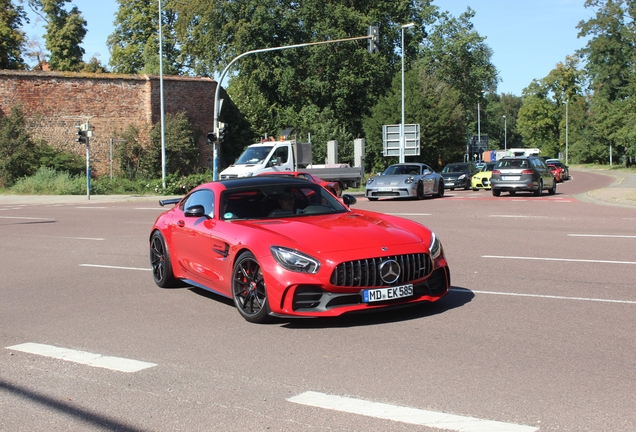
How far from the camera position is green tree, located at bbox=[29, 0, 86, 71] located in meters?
69.0

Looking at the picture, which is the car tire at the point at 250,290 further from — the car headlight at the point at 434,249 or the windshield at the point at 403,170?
the windshield at the point at 403,170

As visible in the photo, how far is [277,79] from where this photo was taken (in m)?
57.2

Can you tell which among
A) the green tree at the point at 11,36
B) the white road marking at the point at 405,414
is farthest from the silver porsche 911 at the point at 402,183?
the green tree at the point at 11,36

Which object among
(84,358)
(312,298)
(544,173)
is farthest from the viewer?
(544,173)

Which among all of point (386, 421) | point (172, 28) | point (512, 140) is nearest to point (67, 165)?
point (172, 28)

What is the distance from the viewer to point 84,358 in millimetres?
6250

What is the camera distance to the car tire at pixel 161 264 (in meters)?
9.62

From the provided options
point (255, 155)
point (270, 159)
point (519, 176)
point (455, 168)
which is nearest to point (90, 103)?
point (255, 155)

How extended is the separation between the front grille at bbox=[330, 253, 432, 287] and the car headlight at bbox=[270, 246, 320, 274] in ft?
0.68

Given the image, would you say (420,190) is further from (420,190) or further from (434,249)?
(434,249)

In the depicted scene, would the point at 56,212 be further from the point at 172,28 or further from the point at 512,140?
the point at 512,140

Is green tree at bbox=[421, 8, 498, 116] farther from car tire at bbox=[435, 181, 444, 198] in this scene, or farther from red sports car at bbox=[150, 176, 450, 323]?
red sports car at bbox=[150, 176, 450, 323]

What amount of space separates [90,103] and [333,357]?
1641 inches

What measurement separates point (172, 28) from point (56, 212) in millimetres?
48621
